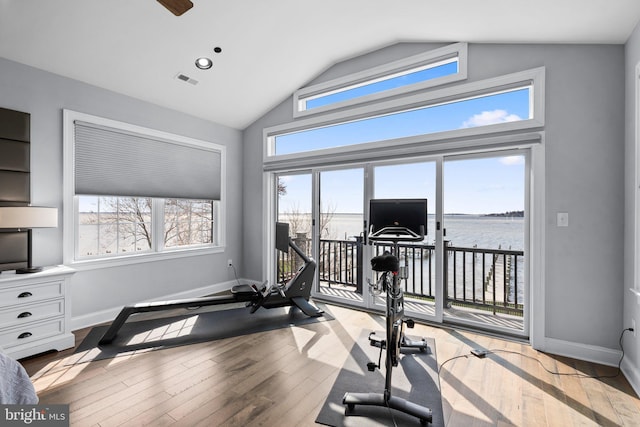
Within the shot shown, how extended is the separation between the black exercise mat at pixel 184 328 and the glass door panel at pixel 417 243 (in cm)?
115

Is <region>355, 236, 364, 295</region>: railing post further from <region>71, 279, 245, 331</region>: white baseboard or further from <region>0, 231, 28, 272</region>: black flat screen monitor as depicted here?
<region>0, 231, 28, 272</region>: black flat screen monitor

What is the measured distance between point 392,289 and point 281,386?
106 cm

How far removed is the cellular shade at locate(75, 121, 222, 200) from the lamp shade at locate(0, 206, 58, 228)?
2.12ft

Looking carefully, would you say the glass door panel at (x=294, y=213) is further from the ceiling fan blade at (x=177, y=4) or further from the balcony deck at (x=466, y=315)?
the ceiling fan blade at (x=177, y=4)

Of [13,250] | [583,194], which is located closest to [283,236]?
[13,250]

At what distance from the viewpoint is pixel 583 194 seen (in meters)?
2.60

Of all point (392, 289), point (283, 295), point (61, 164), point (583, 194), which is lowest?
point (283, 295)

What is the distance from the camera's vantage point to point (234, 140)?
491 cm

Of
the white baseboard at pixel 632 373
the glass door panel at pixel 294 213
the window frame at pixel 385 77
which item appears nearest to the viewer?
the white baseboard at pixel 632 373

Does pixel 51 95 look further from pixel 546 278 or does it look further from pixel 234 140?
pixel 546 278

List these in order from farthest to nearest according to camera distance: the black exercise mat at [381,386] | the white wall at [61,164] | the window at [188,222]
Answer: the window at [188,222]
the white wall at [61,164]
the black exercise mat at [381,386]

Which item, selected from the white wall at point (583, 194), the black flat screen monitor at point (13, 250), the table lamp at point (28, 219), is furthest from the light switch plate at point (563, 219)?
the black flat screen monitor at point (13, 250)

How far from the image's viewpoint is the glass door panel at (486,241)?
3088 mm

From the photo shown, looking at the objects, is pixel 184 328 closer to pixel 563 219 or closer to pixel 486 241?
pixel 486 241
